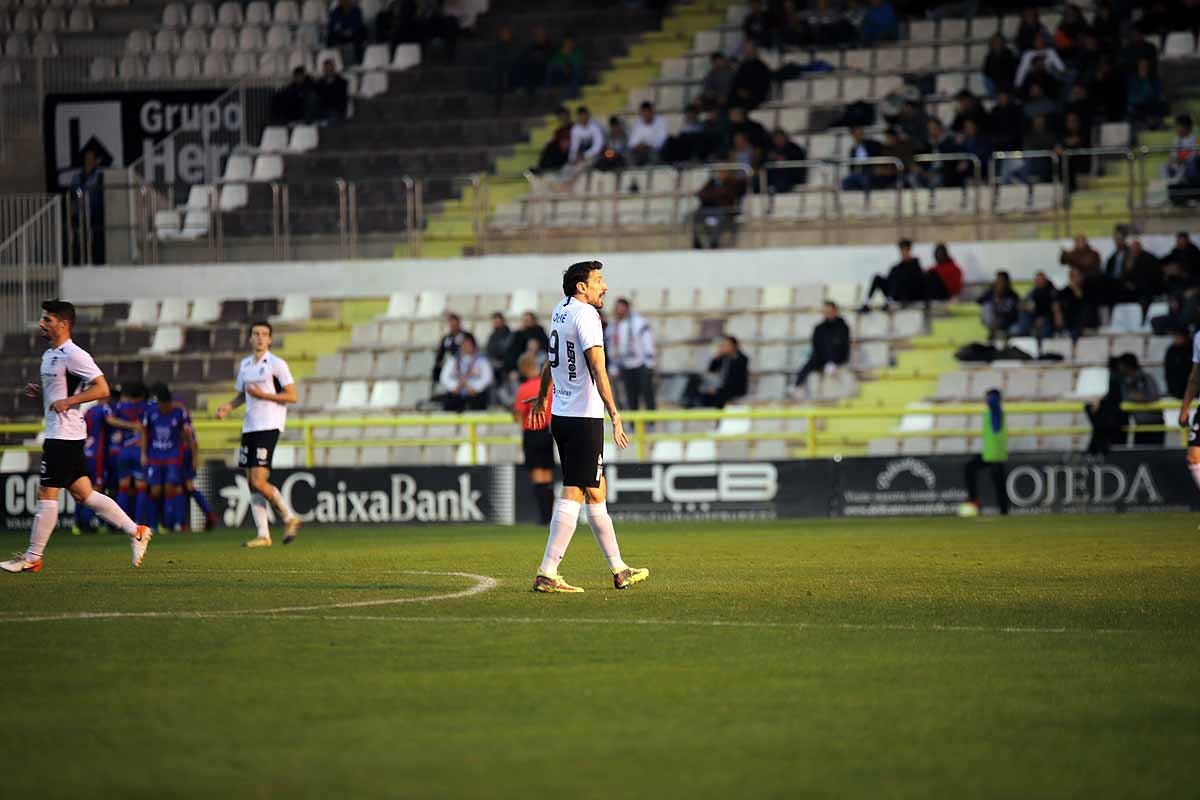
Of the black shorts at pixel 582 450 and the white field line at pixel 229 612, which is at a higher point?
the black shorts at pixel 582 450

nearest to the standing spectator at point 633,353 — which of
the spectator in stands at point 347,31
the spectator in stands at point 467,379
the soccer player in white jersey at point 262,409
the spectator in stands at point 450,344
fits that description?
the spectator in stands at point 467,379

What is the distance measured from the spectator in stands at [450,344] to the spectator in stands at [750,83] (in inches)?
261

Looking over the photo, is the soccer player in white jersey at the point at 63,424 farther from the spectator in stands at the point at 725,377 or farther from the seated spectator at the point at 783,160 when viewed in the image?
the seated spectator at the point at 783,160

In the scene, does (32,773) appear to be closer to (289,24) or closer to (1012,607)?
(1012,607)

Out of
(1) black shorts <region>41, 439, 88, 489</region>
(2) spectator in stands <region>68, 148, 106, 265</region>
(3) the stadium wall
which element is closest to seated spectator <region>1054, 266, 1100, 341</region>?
(3) the stadium wall

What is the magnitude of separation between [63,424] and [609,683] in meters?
7.43

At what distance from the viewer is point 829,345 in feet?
87.5

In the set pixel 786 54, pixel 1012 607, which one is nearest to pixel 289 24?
pixel 786 54

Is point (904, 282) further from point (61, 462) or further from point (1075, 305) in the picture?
point (61, 462)

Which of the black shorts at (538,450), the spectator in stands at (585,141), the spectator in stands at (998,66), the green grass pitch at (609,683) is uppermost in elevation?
the spectator in stands at (998,66)

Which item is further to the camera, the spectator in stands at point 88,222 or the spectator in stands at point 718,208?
the spectator in stands at point 88,222

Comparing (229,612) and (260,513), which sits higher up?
(260,513)

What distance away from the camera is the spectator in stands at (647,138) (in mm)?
30625

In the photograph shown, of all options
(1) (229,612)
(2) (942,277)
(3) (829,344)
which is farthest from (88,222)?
(1) (229,612)
